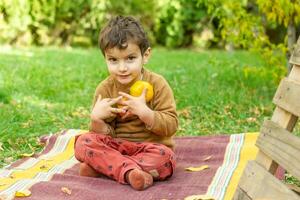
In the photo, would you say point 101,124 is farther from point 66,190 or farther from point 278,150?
point 278,150

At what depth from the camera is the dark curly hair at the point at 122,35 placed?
3.32m

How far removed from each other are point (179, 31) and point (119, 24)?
1036 centimetres

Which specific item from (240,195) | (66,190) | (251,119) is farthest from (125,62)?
(251,119)

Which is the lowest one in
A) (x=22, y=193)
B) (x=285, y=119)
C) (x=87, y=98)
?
(x=87, y=98)

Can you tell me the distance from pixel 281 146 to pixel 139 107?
96 cm

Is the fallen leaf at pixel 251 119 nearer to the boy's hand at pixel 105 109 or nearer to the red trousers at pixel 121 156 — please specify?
the red trousers at pixel 121 156

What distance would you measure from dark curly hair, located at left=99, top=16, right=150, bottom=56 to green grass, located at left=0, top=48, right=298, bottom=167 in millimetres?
1190

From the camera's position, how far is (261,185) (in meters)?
2.60

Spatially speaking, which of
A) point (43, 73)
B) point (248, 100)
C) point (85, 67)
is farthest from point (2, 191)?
point (85, 67)

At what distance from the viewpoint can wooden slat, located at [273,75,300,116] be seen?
100 inches

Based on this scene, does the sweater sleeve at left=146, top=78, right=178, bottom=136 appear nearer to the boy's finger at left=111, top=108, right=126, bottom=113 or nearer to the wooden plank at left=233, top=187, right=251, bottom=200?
the boy's finger at left=111, top=108, right=126, bottom=113

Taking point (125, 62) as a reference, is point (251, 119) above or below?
below

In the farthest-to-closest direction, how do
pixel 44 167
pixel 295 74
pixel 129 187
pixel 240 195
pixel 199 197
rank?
pixel 44 167
pixel 129 187
pixel 199 197
pixel 240 195
pixel 295 74

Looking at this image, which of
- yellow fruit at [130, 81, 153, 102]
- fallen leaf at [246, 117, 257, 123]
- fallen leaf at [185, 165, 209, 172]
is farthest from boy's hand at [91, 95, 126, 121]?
fallen leaf at [246, 117, 257, 123]
